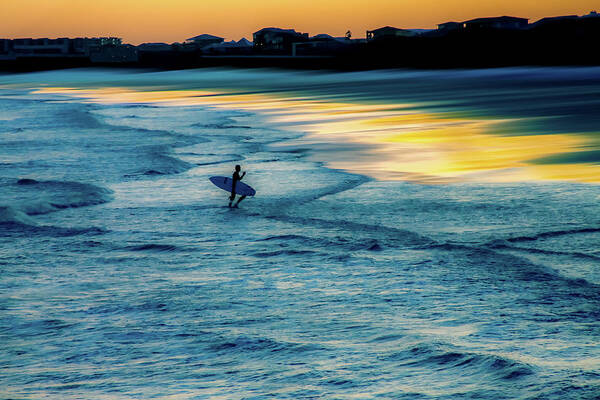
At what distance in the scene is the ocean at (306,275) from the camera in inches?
208

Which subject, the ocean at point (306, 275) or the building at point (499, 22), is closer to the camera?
the ocean at point (306, 275)

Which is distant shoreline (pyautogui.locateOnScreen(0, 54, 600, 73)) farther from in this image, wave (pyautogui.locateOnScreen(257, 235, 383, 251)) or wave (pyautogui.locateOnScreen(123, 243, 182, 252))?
wave (pyautogui.locateOnScreen(123, 243, 182, 252))

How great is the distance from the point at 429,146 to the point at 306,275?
34.1 ft

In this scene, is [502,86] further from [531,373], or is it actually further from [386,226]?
[531,373]

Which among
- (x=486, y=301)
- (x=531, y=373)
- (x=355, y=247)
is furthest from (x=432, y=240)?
(x=531, y=373)

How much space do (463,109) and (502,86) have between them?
50.4ft

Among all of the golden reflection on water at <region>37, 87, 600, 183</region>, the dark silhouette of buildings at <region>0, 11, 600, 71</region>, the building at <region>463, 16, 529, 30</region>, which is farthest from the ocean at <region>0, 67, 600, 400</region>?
the building at <region>463, 16, 529, 30</region>

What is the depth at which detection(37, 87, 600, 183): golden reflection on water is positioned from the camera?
13242mm

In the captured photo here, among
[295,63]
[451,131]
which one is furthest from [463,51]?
[451,131]

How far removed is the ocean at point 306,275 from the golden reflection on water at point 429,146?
121mm

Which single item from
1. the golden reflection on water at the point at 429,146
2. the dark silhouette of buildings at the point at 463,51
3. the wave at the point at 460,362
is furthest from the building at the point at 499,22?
the wave at the point at 460,362

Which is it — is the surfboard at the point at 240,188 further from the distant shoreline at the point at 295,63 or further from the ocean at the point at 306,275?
the distant shoreline at the point at 295,63

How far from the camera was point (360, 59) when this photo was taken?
8162 cm

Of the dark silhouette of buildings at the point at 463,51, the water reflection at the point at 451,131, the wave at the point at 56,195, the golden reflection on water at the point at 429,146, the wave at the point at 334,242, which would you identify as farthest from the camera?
the dark silhouette of buildings at the point at 463,51
